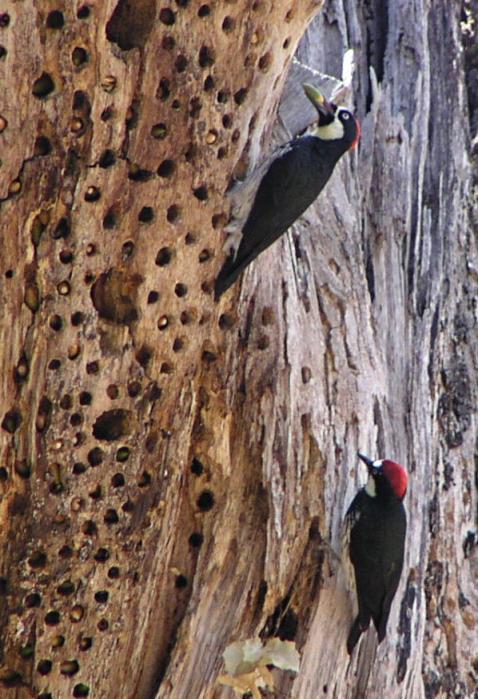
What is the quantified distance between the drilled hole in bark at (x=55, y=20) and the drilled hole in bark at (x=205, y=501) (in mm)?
1578

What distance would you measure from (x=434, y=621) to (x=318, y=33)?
2497 mm

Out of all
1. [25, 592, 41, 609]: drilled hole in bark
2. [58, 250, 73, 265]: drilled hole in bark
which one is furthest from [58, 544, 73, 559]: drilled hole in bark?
[58, 250, 73, 265]: drilled hole in bark

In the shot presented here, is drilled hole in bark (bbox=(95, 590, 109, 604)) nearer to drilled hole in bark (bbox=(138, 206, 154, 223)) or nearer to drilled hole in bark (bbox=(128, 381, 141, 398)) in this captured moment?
drilled hole in bark (bbox=(128, 381, 141, 398))

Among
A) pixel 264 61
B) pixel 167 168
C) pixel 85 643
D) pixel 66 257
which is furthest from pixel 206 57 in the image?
pixel 85 643

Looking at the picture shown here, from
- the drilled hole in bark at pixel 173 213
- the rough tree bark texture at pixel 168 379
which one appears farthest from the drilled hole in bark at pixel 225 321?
the drilled hole in bark at pixel 173 213

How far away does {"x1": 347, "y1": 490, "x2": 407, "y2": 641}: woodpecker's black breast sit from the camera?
438cm

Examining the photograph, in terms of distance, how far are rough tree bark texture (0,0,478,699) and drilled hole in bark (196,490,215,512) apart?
0.03 feet

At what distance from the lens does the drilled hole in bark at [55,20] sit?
3736mm

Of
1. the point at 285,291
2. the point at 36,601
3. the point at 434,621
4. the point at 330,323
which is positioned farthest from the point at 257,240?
the point at 434,621

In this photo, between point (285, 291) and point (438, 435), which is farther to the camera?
point (438, 435)

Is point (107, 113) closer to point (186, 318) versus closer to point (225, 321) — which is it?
point (186, 318)

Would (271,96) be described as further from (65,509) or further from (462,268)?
(462,268)

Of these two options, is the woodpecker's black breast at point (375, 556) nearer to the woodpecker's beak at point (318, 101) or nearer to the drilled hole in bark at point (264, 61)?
the woodpecker's beak at point (318, 101)

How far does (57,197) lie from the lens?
387 cm
